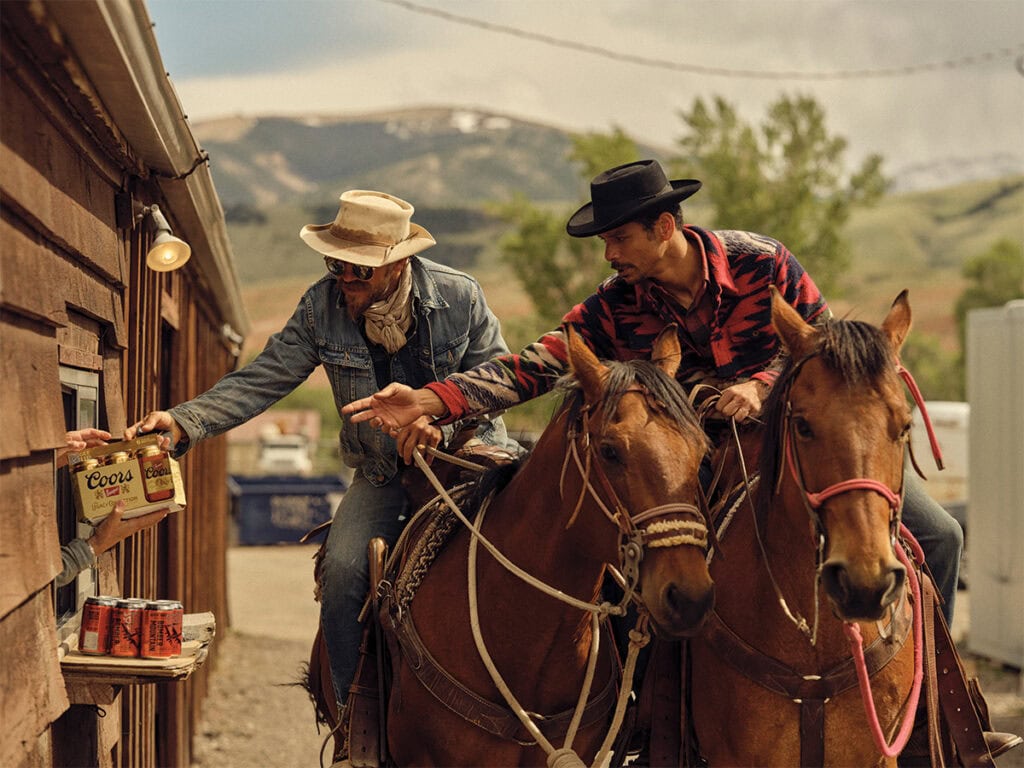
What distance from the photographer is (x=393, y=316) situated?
4770 millimetres

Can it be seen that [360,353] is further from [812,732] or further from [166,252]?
[812,732]

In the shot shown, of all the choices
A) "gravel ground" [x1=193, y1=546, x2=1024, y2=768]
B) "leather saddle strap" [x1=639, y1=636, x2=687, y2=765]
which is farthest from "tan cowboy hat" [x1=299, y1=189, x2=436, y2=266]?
"gravel ground" [x1=193, y1=546, x2=1024, y2=768]

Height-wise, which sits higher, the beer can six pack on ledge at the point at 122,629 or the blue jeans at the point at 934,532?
the blue jeans at the point at 934,532

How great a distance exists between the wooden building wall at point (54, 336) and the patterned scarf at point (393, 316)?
1035 mm

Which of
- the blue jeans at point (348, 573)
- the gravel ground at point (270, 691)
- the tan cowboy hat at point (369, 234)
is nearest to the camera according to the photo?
the blue jeans at point (348, 573)

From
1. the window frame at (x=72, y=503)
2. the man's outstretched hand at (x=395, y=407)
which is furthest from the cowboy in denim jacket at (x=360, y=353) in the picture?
the window frame at (x=72, y=503)

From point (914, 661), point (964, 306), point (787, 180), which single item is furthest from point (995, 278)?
point (914, 661)

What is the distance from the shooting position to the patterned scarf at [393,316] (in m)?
4.75

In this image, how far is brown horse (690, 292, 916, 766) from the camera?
3.38 meters

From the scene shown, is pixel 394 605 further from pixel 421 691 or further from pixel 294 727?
pixel 294 727

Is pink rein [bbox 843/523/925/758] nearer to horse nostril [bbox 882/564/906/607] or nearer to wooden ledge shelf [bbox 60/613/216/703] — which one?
horse nostril [bbox 882/564/906/607]

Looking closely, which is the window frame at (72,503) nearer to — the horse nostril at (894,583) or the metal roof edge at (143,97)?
the metal roof edge at (143,97)

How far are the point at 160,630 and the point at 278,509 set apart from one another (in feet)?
68.4

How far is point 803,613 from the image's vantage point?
3.94 metres
